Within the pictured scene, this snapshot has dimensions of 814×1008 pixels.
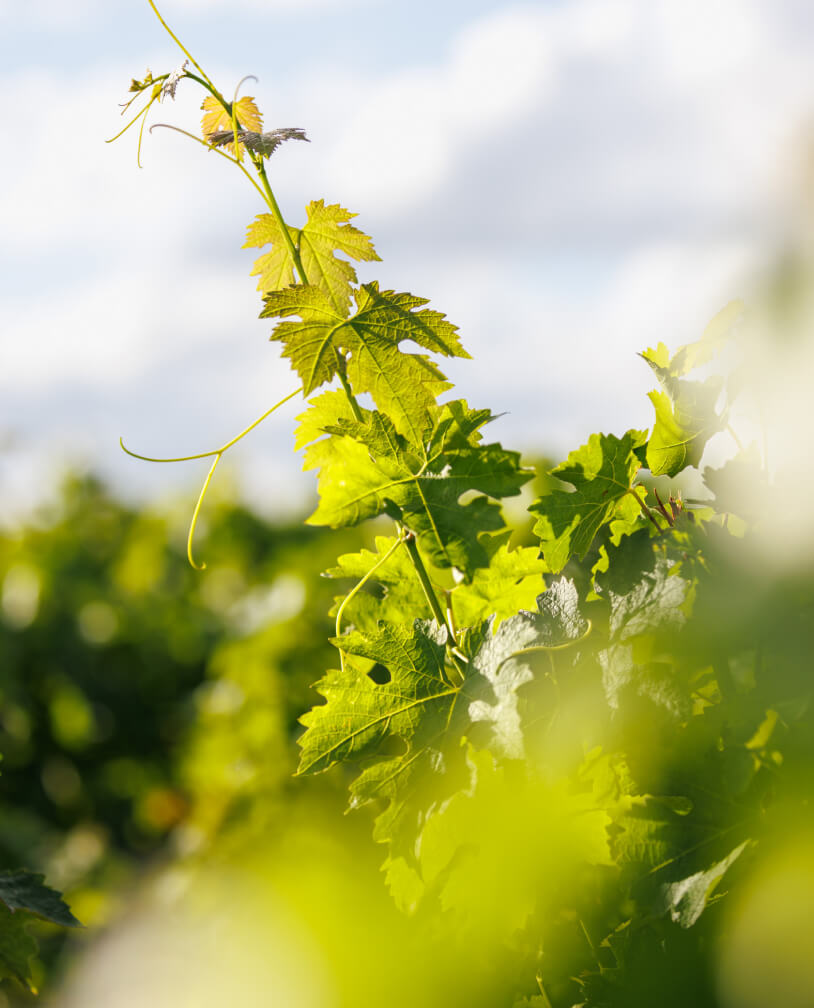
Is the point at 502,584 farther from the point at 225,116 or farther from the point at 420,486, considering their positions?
the point at 225,116

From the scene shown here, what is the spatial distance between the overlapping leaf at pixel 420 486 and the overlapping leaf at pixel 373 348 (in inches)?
3.1

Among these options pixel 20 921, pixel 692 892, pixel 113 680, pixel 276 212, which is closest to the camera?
pixel 692 892

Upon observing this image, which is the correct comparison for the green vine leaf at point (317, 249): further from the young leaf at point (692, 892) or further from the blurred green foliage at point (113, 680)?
the blurred green foliage at point (113, 680)

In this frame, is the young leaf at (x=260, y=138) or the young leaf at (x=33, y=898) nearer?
the young leaf at (x=260, y=138)

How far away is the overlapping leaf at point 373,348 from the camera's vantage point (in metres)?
0.89

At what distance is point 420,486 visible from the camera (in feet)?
2.67

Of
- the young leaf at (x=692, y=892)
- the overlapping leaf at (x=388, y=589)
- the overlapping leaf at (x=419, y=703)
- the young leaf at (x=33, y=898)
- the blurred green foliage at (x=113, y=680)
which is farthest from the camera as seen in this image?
the blurred green foliage at (x=113, y=680)

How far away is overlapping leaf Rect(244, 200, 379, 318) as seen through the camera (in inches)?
37.4

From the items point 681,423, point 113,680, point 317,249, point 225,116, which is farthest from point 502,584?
point 113,680

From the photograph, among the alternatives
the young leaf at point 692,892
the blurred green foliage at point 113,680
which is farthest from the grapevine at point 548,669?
the blurred green foliage at point 113,680

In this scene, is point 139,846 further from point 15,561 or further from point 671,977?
point 671,977

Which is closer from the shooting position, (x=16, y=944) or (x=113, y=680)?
(x=16, y=944)

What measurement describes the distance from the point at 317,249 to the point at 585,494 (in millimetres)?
380

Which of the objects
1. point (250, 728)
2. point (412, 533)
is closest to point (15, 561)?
point (250, 728)
